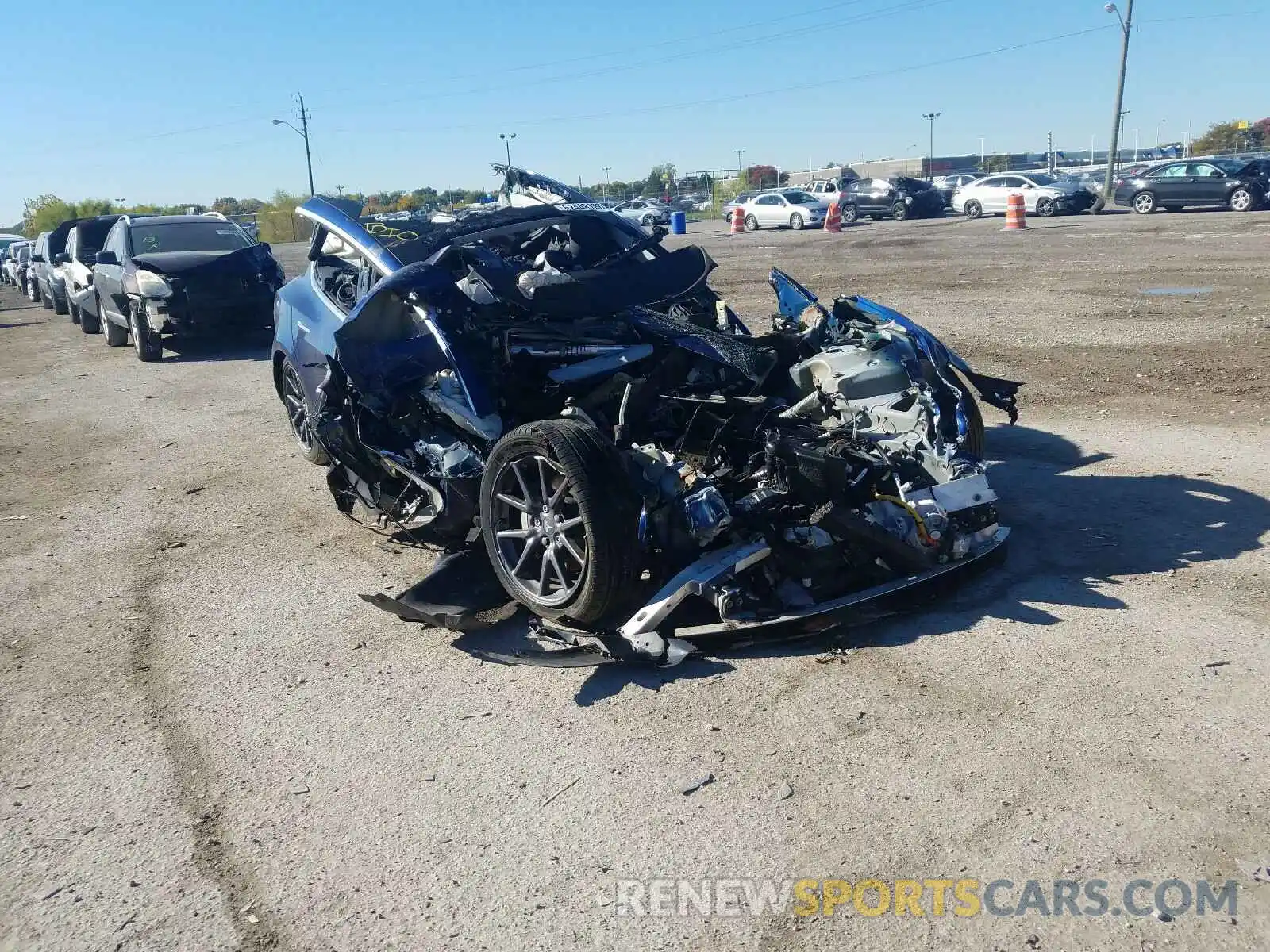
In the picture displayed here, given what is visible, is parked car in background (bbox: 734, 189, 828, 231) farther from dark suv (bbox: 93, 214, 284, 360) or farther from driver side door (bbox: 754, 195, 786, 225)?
dark suv (bbox: 93, 214, 284, 360)

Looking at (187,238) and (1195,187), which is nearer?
(187,238)

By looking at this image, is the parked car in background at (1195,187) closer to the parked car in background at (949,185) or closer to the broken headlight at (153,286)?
the parked car in background at (949,185)

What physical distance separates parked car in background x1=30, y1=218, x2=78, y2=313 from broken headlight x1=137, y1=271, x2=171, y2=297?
8.20 m

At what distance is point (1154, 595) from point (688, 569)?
217 cm

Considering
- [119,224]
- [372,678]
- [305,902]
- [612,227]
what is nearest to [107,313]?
[119,224]

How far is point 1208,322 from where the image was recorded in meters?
11.1

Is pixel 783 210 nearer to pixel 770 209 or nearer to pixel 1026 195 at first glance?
pixel 770 209

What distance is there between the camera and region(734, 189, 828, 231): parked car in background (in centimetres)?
3559

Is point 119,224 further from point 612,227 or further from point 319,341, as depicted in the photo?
point 612,227

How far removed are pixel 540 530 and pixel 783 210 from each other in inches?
1329

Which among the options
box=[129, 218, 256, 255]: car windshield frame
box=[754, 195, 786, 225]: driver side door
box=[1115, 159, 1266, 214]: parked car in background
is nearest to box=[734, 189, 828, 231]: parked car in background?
box=[754, 195, 786, 225]: driver side door

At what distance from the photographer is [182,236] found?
14617 mm

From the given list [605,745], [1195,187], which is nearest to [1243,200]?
[1195,187]

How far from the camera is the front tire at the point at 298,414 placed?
7621 millimetres
